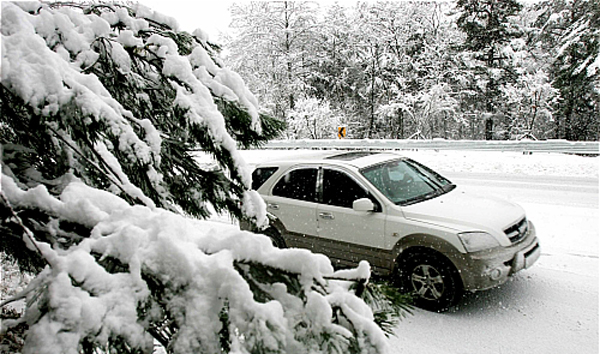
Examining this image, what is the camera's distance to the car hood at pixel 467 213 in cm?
417

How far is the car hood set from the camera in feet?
13.7

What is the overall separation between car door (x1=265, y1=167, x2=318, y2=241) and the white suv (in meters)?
0.01

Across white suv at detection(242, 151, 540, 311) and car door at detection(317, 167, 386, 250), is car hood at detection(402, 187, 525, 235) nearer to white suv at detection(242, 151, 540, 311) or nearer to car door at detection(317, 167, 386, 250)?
white suv at detection(242, 151, 540, 311)

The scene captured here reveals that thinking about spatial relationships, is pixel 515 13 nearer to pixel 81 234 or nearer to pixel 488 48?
pixel 488 48

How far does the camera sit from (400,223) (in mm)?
4398

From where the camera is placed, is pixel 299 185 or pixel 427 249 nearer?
pixel 427 249

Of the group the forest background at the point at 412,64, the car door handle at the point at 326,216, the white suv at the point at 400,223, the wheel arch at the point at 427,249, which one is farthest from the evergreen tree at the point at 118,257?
the forest background at the point at 412,64

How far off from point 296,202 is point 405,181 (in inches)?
59.6

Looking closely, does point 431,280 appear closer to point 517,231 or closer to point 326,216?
point 517,231

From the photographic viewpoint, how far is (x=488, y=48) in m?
27.6

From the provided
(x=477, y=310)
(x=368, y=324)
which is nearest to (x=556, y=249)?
(x=477, y=310)

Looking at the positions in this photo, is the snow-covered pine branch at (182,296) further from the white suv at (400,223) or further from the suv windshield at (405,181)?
the suv windshield at (405,181)

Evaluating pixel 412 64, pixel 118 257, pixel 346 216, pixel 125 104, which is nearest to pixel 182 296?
pixel 118 257

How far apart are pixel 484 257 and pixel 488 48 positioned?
28314mm
